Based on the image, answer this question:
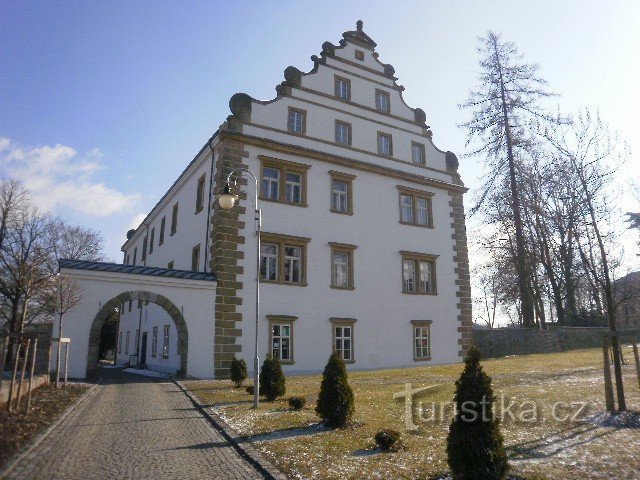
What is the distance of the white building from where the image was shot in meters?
21.2

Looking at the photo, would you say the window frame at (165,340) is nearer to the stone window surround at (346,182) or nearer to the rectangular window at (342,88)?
the stone window surround at (346,182)

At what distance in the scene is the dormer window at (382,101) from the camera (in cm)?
2758

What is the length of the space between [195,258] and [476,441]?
2023 centimetres

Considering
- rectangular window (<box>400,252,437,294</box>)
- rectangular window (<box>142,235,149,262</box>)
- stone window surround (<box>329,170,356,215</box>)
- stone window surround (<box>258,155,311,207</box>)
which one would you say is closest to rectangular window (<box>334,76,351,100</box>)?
stone window surround (<box>329,170,356,215</box>)

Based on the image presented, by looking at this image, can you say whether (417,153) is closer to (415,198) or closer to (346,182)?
(415,198)

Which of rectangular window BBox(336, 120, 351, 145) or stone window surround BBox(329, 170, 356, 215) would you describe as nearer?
stone window surround BBox(329, 170, 356, 215)

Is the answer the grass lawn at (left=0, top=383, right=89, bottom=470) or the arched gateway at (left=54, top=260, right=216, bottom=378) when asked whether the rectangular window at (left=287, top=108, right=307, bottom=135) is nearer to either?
the arched gateway at (left=54, top=260, right=216, bottom=378)

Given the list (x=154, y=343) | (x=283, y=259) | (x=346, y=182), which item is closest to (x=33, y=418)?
(x=283, y=259)

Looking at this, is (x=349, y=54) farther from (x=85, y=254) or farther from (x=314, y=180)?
(x=85, y=254)

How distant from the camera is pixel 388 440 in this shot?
7637mm

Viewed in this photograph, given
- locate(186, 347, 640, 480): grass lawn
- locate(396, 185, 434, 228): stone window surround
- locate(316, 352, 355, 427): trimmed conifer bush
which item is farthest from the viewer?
locate(396, 185, 434, 228): stone window surround

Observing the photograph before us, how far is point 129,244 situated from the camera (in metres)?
45.7

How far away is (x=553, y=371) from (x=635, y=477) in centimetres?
1239

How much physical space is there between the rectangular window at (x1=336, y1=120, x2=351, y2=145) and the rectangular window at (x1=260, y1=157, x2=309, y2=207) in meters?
3.16
